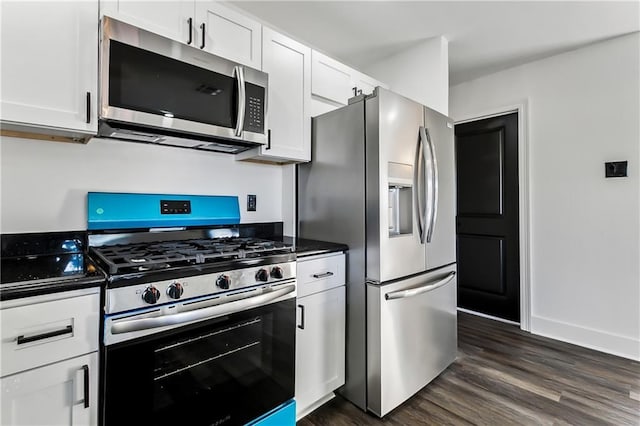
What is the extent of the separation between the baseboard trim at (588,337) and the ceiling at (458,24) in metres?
2.47

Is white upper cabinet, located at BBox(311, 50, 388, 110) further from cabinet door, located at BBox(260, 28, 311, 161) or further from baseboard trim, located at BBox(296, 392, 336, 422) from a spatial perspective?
baseboard trim, located at BBox(296, 392, 336, 422)

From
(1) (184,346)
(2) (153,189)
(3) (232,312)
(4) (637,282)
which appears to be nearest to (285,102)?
(2) (153,189)

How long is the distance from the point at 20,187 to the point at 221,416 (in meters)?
1.36

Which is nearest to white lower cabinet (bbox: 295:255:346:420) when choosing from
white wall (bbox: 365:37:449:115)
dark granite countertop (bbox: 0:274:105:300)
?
dark granite countertop (bbox: 0:274:105:300)

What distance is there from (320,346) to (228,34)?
70.8 inches

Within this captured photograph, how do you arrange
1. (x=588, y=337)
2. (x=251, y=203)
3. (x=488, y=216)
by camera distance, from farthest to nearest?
(x=488, y=216) < (x=588, y=337) < (x=251, y=203)

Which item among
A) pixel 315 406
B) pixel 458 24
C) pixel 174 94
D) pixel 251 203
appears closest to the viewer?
pixel 174 94

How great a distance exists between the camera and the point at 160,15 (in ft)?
4.85

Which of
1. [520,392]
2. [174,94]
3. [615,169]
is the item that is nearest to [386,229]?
[174,94]

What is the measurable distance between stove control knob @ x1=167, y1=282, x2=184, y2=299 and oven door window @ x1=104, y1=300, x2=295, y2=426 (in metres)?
0.14

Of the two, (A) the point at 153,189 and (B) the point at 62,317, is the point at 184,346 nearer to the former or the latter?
(B) the point at 62,317

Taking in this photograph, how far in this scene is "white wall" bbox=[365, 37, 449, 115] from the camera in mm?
2680

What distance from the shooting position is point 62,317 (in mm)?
985

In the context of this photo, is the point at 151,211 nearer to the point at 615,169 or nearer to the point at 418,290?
the point at 418,290
